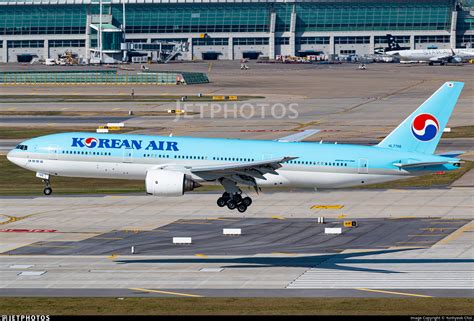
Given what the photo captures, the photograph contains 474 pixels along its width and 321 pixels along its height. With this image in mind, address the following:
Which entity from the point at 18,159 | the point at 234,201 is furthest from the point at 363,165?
the point at 18,159

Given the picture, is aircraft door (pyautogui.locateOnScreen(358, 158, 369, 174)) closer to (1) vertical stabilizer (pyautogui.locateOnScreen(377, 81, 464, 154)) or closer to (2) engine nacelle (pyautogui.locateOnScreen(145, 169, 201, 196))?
(1) vertical stabilizer (pyautogui.locateOnScreen(377, 81, 464, 154))

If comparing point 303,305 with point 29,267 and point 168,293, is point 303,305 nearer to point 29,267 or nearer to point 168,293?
point 168,293

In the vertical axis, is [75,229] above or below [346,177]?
below

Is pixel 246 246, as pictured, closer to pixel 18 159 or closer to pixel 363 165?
pixel 363 165

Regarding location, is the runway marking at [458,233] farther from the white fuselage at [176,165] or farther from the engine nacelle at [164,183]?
the engine nacelle at [164,183]

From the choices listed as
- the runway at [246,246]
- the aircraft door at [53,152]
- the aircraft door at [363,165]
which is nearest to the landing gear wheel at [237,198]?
the runway at [246,246]

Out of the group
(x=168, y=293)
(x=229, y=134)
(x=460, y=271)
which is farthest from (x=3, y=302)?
(x=229, y=134)
